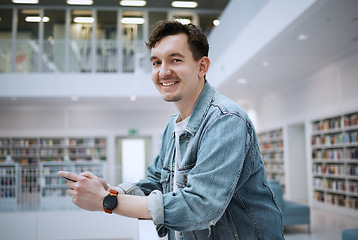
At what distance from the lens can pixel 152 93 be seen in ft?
35.8

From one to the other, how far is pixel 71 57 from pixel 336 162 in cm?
859

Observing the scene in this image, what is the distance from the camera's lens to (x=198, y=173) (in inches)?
31.4

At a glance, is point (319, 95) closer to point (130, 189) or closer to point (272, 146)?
point (272, 146)

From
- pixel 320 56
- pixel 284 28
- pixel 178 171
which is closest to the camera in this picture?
pixel 178 171

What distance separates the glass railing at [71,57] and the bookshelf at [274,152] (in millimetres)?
4657

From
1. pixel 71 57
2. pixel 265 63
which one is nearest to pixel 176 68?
pixel 265 63

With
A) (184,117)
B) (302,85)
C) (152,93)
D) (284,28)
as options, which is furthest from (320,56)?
(184,117)

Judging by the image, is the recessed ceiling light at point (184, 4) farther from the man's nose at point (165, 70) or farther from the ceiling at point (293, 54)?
the man's nose at point (165, 70)

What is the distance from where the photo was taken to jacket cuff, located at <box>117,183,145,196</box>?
41.8 inches

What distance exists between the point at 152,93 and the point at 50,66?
136 inches

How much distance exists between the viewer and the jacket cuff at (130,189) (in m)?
1.06

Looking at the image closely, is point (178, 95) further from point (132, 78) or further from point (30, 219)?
point (132, 78)

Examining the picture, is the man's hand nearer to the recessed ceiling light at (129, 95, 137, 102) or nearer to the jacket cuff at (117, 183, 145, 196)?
the jacket cuff at (117, 183, 145, 196)

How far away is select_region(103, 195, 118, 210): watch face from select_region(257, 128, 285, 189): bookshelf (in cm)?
997
